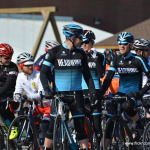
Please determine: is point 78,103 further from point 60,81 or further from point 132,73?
point 132,73

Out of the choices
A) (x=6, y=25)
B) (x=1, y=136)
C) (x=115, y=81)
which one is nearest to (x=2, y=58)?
(x=1, y=136)

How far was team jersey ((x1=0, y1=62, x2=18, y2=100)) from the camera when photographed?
9719mm

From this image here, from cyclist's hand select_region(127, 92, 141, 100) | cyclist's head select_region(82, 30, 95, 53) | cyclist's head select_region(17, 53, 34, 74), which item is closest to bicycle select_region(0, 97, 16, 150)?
cyclist's head select_region(17, 53, 34, 74)

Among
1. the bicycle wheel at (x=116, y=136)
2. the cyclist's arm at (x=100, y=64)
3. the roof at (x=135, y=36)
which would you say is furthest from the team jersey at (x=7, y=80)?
the roof at (x=135, y=36)

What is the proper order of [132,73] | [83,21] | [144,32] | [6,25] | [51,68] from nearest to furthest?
[51,68], [132,73], [144,32], [6,25], [83,21]

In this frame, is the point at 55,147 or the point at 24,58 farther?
the point at 24,58

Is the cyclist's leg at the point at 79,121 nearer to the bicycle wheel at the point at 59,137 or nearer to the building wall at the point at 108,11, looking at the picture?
the bicycle wheel at the point at 59,137

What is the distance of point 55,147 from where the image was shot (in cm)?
761

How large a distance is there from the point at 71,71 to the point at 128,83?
150cm

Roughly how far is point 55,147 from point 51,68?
56.6 inches

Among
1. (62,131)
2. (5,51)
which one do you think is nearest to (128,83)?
(62,131)

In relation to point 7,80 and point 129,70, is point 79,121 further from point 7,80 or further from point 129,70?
point 7,80

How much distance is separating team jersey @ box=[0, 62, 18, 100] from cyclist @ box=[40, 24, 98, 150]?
6.18 feet

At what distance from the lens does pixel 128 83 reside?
358 inches
